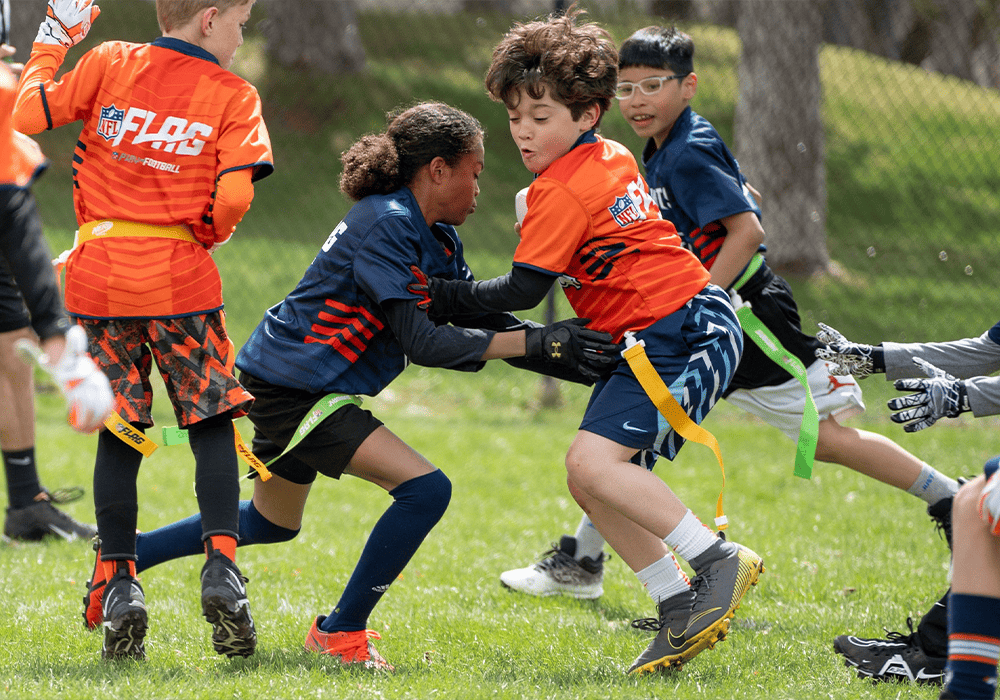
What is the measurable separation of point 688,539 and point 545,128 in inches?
50.5

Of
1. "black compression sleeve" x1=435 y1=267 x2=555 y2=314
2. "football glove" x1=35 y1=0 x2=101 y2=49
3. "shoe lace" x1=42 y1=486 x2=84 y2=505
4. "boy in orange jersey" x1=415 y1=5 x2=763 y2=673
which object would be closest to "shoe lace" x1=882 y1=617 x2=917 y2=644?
"boy in orange jersey" x1=415 y1=5 x2=763 y2=673

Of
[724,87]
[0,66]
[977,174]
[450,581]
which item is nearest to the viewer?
[0,66]

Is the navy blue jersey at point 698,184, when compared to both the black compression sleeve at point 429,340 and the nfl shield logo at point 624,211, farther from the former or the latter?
the black compression sleeve at point 429,340

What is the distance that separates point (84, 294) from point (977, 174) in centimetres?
1314

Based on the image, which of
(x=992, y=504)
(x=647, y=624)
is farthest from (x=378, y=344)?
(x=992, y=504)

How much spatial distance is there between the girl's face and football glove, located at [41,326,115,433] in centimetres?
125

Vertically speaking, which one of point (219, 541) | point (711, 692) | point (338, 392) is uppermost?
point (338, 392)

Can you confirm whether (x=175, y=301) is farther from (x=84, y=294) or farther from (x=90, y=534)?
(x=90, y=534)

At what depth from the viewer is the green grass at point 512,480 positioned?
3.07 m

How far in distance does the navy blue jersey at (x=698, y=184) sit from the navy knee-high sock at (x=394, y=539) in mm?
1412

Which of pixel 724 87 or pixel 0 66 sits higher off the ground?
pixel 0 66

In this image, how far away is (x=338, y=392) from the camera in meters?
3.14

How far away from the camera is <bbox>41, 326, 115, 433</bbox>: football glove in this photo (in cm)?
239

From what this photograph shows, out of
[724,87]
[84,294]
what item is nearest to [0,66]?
[84,294]
